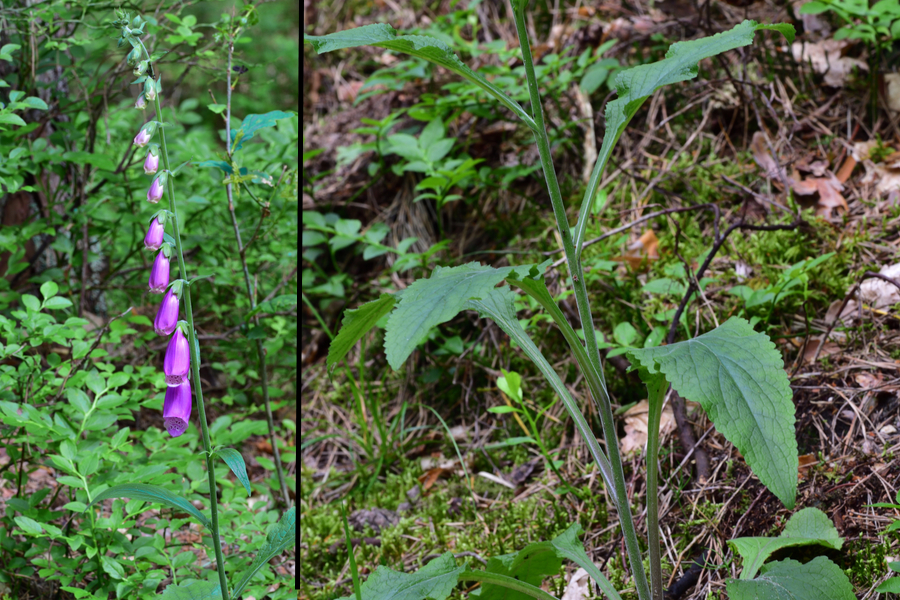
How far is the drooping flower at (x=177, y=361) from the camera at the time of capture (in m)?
1.20

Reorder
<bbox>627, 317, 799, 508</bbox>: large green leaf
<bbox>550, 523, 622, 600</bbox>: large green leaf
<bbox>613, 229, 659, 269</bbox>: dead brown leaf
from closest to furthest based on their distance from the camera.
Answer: <bbox>627, 317, 799, 508</bbox>: large green leaf → <bbox>550, 523, 622, 600</bbox>: large green leaf → <bbox>613, 229, 659, 269</bbox>: dead brown leaf

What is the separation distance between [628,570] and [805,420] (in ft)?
2.00

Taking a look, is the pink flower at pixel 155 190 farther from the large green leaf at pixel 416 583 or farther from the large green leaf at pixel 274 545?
the large green leaf at pixel 416 583

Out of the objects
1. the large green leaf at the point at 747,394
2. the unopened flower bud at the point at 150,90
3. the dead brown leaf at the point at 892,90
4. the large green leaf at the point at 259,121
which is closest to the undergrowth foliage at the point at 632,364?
the large green leaf at the point at 747,394

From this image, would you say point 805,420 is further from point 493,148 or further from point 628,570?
point 493,148

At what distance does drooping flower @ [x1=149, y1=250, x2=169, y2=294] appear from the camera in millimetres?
1218

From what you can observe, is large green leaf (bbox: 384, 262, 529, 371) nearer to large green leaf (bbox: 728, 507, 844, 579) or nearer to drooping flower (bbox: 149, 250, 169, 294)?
drooping flower (bbox: 149, 250, 169, 294)

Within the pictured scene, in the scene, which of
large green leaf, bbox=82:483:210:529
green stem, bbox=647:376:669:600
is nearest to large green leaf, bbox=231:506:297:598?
large green leaf, bbox=82:483:210:529

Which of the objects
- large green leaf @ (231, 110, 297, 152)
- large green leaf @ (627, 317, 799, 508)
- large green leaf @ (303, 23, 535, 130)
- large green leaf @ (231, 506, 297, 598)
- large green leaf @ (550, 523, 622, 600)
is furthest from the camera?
large green leaf @ (231, 110, 297, 152)

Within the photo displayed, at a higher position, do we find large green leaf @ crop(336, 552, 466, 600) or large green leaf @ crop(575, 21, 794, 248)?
large green leaf @ crop(575, 21, 794, 248)

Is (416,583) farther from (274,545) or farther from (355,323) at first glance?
(355,323)

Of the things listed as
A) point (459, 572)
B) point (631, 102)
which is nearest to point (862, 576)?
point (459, 572)

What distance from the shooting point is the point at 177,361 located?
47.3 inches

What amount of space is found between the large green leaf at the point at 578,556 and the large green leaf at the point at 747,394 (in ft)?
1.32
